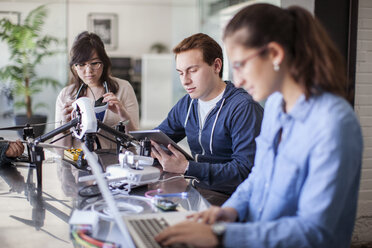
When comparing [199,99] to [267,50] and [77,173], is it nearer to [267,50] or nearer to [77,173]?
[77,173]

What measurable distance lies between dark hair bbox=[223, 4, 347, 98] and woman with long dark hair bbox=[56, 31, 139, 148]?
132 cm

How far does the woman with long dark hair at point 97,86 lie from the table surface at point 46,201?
373 millimetres

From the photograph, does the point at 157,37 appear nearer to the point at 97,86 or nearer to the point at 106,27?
the point at 106,27

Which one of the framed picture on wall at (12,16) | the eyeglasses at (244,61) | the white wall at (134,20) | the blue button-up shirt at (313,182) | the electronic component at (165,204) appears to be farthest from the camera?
the white wall at (134,20)

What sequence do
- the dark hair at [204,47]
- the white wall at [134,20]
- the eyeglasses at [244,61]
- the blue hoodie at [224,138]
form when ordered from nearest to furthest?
the eyeglasses at [244,61], the blue hoodie at [224,138], the dark hair at [204,47], the white wall at [134,20]

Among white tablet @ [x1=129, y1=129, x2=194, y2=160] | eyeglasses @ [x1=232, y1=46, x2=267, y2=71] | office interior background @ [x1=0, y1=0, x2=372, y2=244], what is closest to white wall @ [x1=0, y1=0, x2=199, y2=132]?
office interior background @ [x1=0, y1=0, x2=372, y2=244]

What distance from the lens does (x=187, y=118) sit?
2.24 metres

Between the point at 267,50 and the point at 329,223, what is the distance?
0.45 meters

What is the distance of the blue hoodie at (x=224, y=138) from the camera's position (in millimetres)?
1818

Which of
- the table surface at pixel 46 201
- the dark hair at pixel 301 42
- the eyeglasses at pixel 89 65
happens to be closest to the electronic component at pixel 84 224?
the table surface at pixel 46 201

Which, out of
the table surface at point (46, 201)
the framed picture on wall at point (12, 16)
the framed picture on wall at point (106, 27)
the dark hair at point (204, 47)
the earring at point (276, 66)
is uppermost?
the framed picture on wall at point (106, 27)

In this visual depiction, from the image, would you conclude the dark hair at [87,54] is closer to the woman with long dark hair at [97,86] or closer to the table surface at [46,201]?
the woman with long dark hair at [97,86]

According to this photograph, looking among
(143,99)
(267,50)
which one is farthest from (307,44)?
(143,99)

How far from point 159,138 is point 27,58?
3434 millimetres
